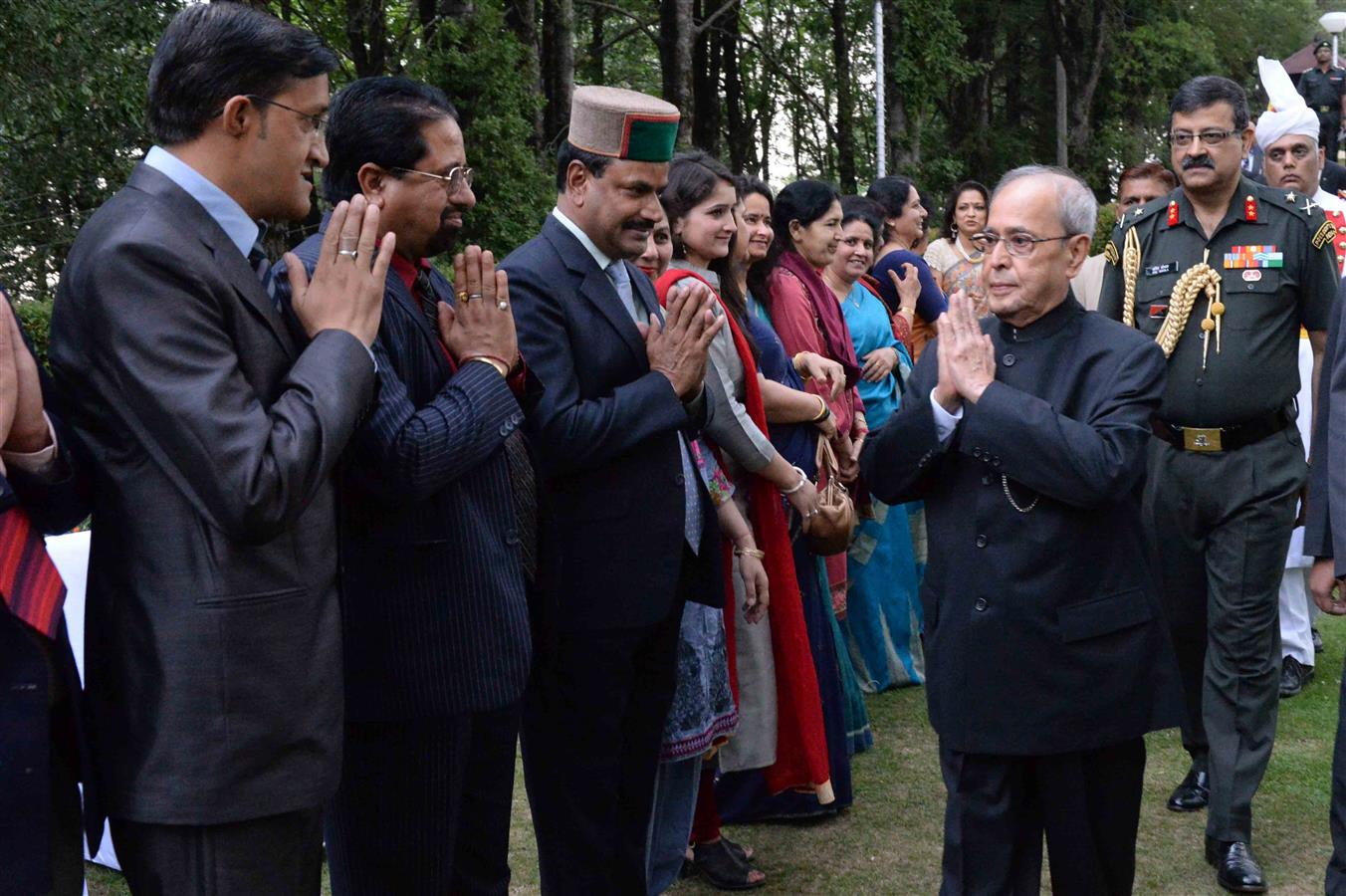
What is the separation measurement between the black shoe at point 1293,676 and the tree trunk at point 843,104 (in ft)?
58.4

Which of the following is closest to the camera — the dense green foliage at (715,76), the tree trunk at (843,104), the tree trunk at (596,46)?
the dense green foliage at (715,76)

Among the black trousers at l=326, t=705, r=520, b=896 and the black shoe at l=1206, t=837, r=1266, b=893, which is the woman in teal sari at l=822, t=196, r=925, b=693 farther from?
the black trousers at l=326, t=705, r=520, b=896

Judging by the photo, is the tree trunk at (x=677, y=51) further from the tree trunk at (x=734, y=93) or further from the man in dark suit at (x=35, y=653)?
the man in dark suit at (x=35, y=653)

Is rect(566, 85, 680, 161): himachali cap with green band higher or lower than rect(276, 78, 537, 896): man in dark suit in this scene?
higher

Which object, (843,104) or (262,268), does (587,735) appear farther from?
(843,104)

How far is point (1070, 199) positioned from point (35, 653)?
2.40 m

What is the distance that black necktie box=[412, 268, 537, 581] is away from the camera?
2945 millimetres

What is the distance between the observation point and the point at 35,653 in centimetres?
207

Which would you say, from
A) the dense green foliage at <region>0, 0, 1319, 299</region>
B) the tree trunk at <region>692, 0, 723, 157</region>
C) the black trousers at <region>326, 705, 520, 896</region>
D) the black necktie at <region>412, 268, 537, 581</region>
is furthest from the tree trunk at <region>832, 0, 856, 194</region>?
the black trousers at <region>326, 705, 520, 896</region>

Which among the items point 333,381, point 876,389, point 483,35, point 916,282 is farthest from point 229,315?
point 483,35

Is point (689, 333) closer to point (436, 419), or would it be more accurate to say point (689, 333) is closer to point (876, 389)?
point (436, 419)

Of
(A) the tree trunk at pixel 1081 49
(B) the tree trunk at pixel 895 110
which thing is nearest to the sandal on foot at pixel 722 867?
(B) the tree trunk at pixel 895 110

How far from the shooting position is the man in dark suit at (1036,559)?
3145 mm

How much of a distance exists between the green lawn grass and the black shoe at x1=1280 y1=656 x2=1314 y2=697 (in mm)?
343
